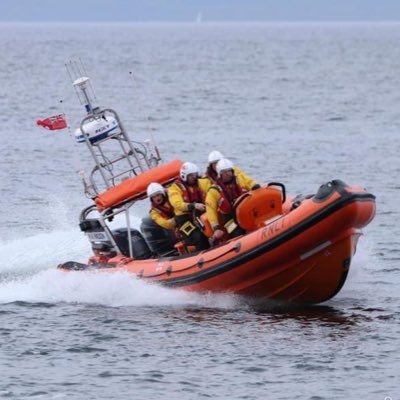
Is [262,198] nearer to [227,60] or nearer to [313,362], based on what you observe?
[313,362]

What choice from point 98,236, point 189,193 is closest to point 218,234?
point 189,193

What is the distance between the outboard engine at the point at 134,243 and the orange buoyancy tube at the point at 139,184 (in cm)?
46

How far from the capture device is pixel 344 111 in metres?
42.9

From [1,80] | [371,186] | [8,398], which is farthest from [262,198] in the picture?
[1,80]

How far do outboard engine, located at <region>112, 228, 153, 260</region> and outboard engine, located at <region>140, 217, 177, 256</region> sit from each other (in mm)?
99

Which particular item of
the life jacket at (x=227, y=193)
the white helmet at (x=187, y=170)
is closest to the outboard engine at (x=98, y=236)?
the white helmet at (x=187, y=170)

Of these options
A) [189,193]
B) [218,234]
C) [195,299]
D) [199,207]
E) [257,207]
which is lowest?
[195,299]

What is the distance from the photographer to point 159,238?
1647cm

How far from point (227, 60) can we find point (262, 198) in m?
69.3

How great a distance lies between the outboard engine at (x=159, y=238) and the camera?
16.4 meters

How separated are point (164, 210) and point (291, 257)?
186 cm

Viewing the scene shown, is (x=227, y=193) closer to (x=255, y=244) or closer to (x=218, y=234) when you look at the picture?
(x=218, y=234)

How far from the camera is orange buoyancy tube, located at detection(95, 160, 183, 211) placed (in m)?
16.4

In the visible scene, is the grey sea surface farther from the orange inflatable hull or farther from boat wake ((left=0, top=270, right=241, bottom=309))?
the orange inflatable hull
